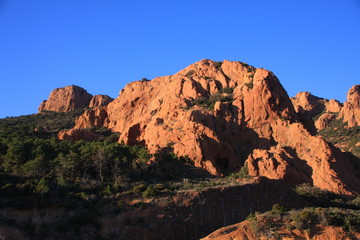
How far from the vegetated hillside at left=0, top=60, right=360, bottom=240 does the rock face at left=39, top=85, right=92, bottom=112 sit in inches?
1208

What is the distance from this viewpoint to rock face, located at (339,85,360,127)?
96.8 meters

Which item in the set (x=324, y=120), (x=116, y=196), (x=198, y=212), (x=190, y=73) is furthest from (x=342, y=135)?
(x=116, y=196)

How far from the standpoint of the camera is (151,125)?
57.1m

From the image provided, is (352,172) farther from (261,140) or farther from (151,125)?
(151,125)

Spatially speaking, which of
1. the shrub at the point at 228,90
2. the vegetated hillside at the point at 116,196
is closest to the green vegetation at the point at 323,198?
the vegetated hillside at the point at 116,196

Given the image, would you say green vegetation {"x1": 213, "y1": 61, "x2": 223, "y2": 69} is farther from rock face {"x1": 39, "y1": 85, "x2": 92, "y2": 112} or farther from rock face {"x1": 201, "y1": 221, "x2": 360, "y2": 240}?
rock face {"x1": 201, "y1": 221, "x2": 360, "y2": 240}

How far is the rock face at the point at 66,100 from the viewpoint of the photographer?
101 m

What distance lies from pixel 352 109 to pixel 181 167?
6442 cm

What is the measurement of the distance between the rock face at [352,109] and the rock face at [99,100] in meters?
50.1

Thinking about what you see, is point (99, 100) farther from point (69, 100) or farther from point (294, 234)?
point (294, 234)

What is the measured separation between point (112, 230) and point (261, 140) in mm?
26564

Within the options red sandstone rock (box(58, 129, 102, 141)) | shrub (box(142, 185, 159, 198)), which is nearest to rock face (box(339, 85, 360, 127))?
red sandstone rock (box(58, 129, 102, 141))

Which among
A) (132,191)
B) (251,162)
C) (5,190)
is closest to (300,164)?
(251,162)

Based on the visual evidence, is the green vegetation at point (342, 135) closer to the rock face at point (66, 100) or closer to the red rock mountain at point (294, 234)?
the rock face at point (66, 100)
